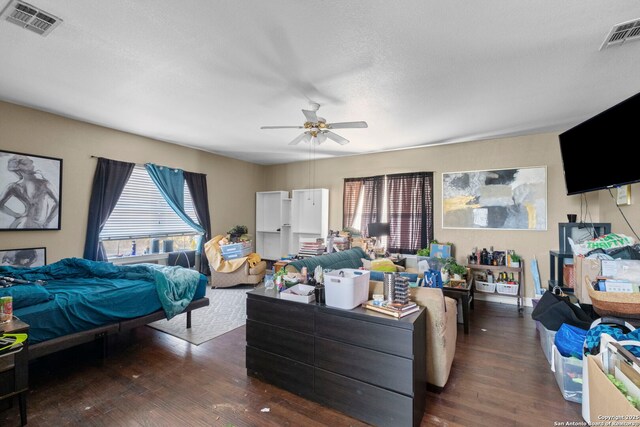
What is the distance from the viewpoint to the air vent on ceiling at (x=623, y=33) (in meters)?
1.92

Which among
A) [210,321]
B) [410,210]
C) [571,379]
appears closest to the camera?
[571,379]

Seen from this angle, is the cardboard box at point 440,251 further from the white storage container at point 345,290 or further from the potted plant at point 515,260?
the white storage container at point 345,290

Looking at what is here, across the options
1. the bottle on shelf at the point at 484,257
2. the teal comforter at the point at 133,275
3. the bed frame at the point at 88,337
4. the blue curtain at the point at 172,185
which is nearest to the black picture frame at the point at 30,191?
the teal comforter at the point at 133,275

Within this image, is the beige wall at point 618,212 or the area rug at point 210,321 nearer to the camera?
the beige wall at point 618,212

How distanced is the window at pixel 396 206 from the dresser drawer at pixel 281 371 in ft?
12.2

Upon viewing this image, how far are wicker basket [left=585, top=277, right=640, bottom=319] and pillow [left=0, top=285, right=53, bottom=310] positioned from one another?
14.0 ft

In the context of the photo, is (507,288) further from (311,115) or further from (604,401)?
(311,115)

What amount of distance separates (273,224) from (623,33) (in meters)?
6.03

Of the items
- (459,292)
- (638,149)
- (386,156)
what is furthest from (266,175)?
(638,149)

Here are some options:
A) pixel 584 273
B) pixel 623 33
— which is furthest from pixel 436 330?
pixel 623 33

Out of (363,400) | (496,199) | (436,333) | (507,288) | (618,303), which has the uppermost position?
(496,199)

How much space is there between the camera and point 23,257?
3545 mm

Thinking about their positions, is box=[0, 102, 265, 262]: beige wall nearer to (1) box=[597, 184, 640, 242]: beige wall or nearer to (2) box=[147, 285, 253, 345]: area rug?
(2) box=[147, 285, 253, 345]: area rug

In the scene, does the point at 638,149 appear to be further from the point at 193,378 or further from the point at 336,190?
the point at 336,190
